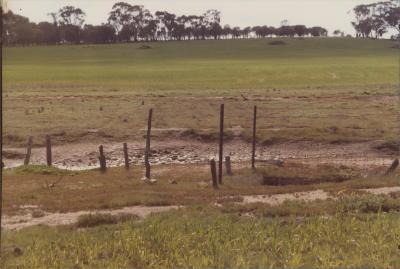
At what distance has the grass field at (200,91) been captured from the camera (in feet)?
124

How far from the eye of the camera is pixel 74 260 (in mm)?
10359

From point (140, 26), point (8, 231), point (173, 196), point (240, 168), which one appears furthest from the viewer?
point (140, 26)

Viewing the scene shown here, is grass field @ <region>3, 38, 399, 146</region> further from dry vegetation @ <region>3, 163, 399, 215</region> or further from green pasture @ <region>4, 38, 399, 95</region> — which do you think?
dry vegetation @ <region>3, 163, 399, 215</region>

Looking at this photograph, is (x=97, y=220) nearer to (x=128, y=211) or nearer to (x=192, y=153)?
(x=128, y=211)

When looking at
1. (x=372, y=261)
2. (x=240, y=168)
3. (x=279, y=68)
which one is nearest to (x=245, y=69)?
(x=279, y=68)

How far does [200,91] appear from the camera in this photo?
55156 mm

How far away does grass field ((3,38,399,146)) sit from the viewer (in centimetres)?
3769

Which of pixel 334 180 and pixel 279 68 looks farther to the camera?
pixel 279 68

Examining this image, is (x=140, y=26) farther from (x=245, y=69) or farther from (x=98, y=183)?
(x=98, y=183)

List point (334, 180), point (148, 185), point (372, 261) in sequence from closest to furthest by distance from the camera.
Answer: point (372, 261) → point (148, 185) → point (334, 180)

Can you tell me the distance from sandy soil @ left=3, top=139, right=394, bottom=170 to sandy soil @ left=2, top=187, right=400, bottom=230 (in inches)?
424

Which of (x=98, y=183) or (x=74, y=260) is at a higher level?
(x=74, y=260)

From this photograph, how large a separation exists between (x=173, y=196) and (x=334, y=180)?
8.28 m

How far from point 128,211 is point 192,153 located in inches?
664
